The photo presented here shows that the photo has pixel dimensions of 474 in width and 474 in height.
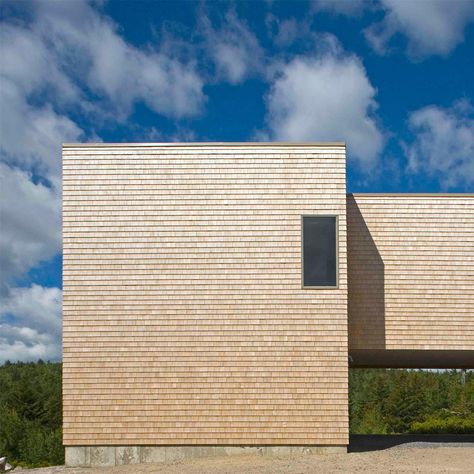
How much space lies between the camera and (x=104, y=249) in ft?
41.5

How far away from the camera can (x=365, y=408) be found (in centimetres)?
4456

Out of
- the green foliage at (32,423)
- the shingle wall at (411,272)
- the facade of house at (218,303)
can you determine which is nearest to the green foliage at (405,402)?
the green foliage at (32,423)

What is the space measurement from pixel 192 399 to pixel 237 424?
101 centimetres

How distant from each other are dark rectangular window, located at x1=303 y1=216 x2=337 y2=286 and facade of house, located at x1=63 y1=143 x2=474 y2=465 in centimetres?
2

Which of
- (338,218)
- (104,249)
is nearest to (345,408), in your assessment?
(338,218)

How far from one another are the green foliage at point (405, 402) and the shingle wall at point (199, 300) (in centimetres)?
2532

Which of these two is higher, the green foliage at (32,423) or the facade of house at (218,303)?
the facade of house at (218,303)

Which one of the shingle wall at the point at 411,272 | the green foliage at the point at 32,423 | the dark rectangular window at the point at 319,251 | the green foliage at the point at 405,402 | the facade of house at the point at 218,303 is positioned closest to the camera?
the facade of house at the point at 218,303

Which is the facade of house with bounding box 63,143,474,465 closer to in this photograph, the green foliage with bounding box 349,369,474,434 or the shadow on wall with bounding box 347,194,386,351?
the shadow on wall with bounding box 347,194,386,351

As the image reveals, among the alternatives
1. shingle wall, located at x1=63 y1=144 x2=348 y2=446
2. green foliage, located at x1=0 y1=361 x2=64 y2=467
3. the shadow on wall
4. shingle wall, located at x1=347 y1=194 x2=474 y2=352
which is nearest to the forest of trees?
green foliage, located at x1=0 y1=361 x2=64 y2=467

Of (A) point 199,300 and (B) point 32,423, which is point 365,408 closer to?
(B) point 32,423

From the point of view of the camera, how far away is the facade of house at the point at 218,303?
12.2 m

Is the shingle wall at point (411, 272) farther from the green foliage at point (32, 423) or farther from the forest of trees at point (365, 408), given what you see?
the forest of trees at point (365, 408)

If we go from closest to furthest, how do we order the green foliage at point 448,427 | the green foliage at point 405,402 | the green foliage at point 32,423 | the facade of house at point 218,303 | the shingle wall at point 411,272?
1. the facade of house at point 218,303
2. the shingle wall at point 411,272
3. the green foliage at point 448,427
4. the green foliage at point 32,423
5. the green foliage at point 405,402
